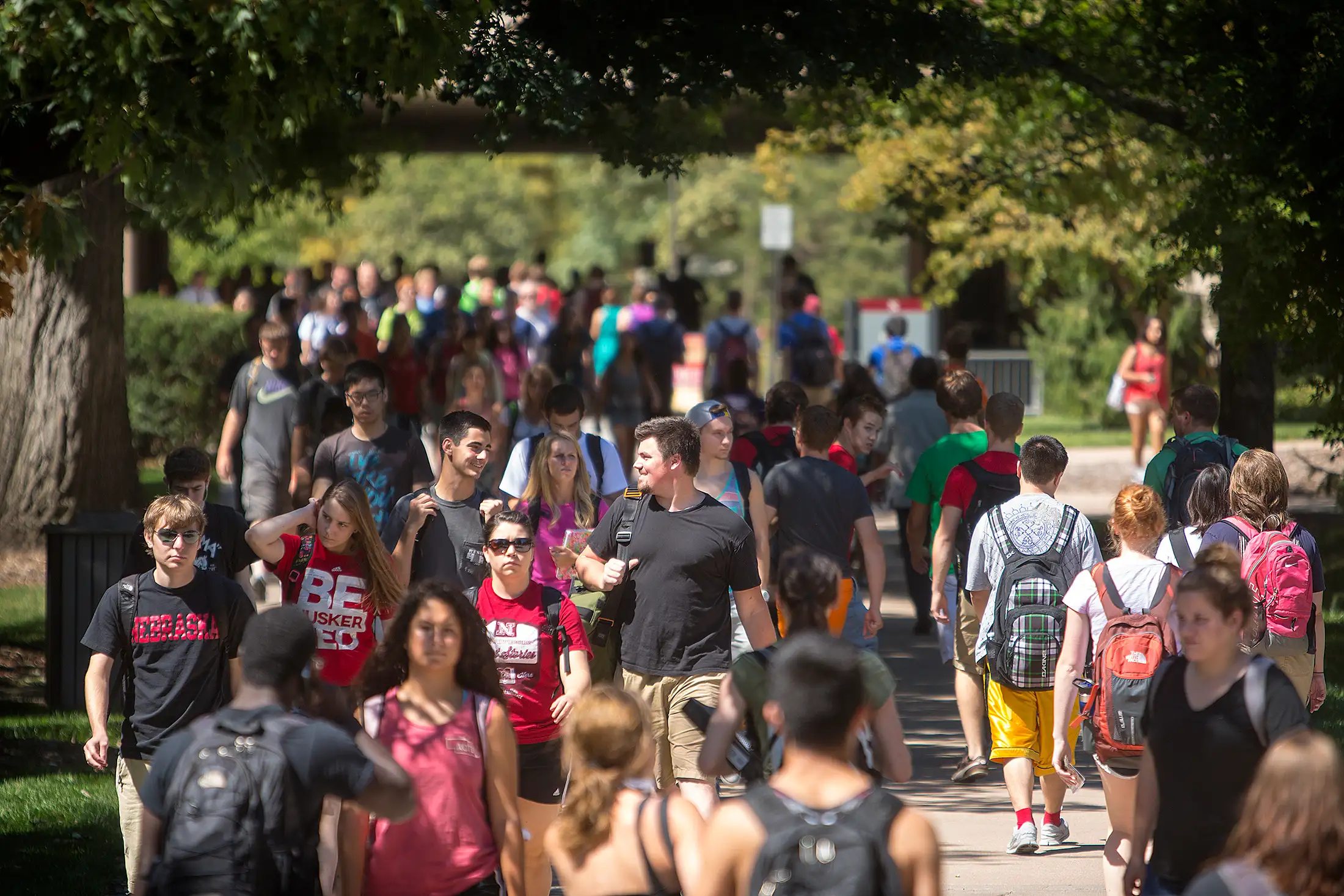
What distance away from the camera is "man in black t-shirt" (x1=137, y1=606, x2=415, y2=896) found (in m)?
4.14

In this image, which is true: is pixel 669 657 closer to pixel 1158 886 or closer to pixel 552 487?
pixel 552 487

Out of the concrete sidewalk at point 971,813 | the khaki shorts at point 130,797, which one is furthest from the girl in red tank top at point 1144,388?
the khaki shorts at point 130,797

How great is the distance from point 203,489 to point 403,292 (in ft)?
48.4

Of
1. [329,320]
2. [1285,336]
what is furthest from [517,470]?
[329,320]

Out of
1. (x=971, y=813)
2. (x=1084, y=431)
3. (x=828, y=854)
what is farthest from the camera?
(x=1084, y=431)

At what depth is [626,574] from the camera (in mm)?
6449

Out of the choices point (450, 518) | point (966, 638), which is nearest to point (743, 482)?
point (966, 638)

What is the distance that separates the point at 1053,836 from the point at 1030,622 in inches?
36.2

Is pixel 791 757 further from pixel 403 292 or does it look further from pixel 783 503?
pixel 403 292

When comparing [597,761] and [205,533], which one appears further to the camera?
[205,533]

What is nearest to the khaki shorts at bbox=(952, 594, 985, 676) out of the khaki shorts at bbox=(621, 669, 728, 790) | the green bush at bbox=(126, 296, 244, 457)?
the khaki shorts at bbox=(621, 669, 728, 790)

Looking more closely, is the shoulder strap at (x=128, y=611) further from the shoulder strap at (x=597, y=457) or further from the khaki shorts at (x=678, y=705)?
the shoulder strap at (x=597, y=457)

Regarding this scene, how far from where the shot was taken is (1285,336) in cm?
1048

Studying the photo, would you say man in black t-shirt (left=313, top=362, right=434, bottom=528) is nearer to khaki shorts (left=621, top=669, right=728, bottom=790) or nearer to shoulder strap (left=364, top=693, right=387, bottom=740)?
khaki shorts (left=621, top=669, right=728, bottom=790)
